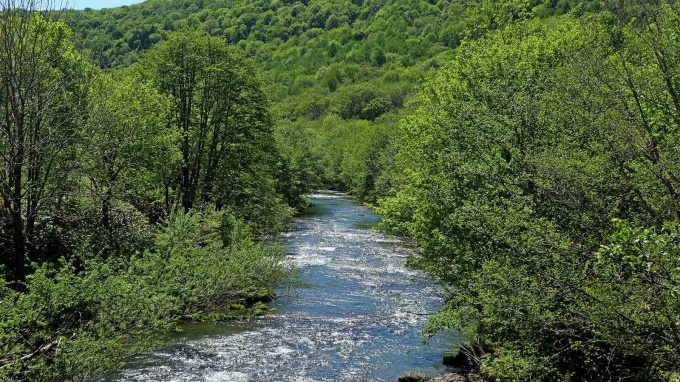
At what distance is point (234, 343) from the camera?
68.1 feet

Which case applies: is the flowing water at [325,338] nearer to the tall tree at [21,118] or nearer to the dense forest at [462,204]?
the dense forest at [462,204]

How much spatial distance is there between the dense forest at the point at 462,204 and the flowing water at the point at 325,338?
52.6 inches

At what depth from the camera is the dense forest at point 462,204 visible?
1100cm

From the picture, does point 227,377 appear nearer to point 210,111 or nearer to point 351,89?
point 210,111

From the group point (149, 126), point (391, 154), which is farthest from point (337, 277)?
point (391, 154)

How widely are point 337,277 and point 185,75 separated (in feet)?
47.0

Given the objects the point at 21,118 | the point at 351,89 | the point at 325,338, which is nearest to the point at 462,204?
the point at 325,338

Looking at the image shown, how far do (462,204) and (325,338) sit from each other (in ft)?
25.5

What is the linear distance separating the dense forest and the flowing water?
1336 mm

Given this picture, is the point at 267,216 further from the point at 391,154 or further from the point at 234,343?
the point at 391,154

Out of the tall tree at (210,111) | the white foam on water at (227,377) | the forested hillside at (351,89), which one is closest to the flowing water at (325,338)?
the white foam on water at (227,377)

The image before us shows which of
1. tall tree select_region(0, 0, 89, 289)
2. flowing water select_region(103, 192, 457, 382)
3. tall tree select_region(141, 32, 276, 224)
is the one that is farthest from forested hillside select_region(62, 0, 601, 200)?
flowing water select_region(103, 192, 457, 382)

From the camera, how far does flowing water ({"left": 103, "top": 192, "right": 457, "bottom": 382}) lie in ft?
59.6

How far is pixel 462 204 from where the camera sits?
17672 mm
